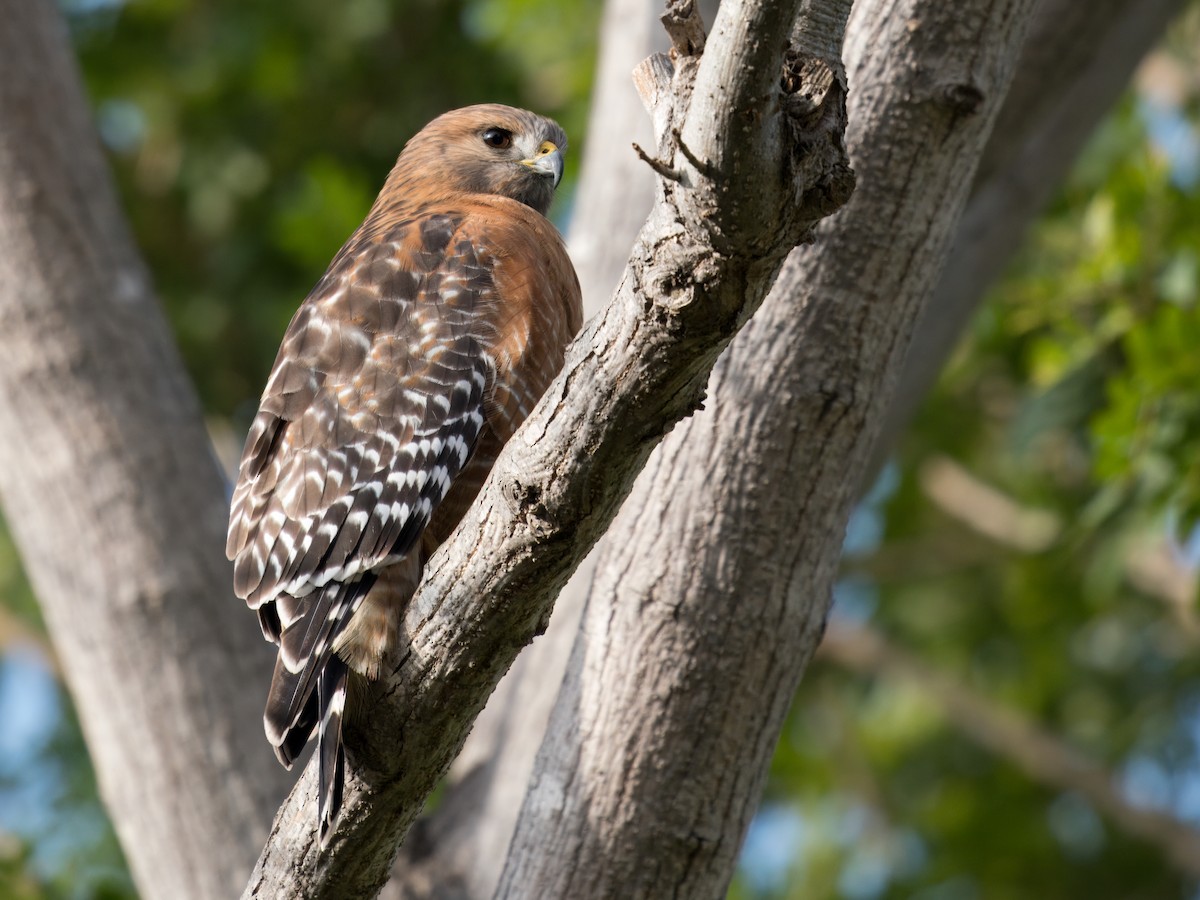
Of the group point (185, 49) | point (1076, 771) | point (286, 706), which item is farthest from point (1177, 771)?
point (185, 49)

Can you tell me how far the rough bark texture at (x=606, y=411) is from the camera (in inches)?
88.4

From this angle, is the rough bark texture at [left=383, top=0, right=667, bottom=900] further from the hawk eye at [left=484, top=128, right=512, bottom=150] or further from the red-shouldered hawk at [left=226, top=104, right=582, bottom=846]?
the red-shouldered hawk at [left=226, top=104, right=582, bottom=846]

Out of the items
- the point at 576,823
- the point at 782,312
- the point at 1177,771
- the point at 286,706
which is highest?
the point at 782,312

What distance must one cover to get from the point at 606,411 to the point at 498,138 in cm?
267

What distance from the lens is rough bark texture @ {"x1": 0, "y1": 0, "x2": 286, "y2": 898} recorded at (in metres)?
4.48

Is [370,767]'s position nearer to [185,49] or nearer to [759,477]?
[759,477]

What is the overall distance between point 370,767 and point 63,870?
13.0 ft

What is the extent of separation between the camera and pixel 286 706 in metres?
3.15

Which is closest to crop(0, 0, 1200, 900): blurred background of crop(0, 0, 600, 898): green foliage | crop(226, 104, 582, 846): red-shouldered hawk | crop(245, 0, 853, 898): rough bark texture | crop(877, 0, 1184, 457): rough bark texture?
crop(0, 0, 600, 898): green foliage

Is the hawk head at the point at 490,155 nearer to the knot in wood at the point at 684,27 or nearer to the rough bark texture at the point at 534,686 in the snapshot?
the rough bark texture at the point at 534,686

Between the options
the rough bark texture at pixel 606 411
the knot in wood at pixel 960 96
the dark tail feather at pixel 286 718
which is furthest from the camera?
the knot in wood at pixel 960 96

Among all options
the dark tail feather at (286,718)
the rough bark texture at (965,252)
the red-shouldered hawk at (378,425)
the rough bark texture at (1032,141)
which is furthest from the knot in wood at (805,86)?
the rough bark texture at (1032,141)

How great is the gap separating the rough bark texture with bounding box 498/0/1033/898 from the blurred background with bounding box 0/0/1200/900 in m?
2.78

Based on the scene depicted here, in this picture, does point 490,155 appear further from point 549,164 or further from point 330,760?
point 330,760
